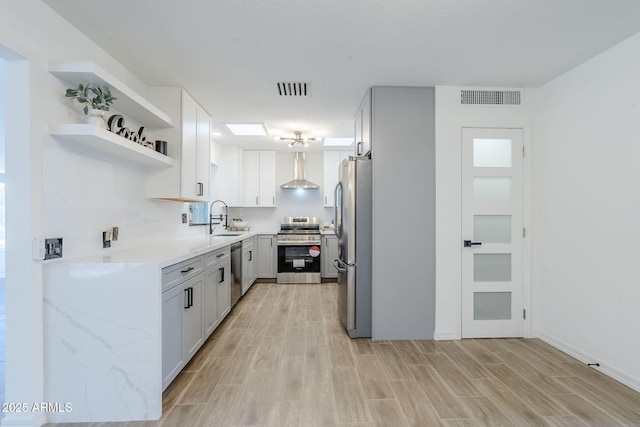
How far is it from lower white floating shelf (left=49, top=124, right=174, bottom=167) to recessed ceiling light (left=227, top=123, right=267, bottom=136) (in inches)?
69.2

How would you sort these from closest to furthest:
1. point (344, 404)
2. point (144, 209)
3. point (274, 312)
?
1. point (344, 404)
2. point (144, 209)
3. point (274, 312)

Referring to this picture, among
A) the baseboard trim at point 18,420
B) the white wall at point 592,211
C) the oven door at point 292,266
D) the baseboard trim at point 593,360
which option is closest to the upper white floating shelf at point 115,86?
the baseboard trim at point 18,420

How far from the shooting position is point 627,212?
2.13 metres

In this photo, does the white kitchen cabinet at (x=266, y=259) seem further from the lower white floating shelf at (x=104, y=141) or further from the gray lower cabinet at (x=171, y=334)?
the gray lower cabinet at (x=171, y=334)

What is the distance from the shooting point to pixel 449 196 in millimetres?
2908

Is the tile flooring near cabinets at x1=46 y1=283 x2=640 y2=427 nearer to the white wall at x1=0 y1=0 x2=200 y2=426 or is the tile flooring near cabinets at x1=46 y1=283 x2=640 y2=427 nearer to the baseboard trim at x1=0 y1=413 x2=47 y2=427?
the baseboard trim at x1=0 y1=413 x2=47 y2=427

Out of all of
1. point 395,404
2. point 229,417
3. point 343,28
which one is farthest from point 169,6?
point 395,404

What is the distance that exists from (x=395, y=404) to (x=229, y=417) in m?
1.05

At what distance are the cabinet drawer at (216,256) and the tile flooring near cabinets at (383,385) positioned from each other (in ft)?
2.50

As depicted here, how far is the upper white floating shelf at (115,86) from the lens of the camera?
1.74 m

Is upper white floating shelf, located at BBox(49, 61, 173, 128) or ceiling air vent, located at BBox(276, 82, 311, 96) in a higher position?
ceiling air vent, located at BBox(276, 82, 311, 96)

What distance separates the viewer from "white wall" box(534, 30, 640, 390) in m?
2.12

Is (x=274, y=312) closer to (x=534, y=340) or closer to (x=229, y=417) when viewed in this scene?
(x=229, y=417)

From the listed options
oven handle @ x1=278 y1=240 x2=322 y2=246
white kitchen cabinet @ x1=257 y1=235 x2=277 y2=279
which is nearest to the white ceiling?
oven handle @ x1=278 y1=240 x2=322 y2=246
